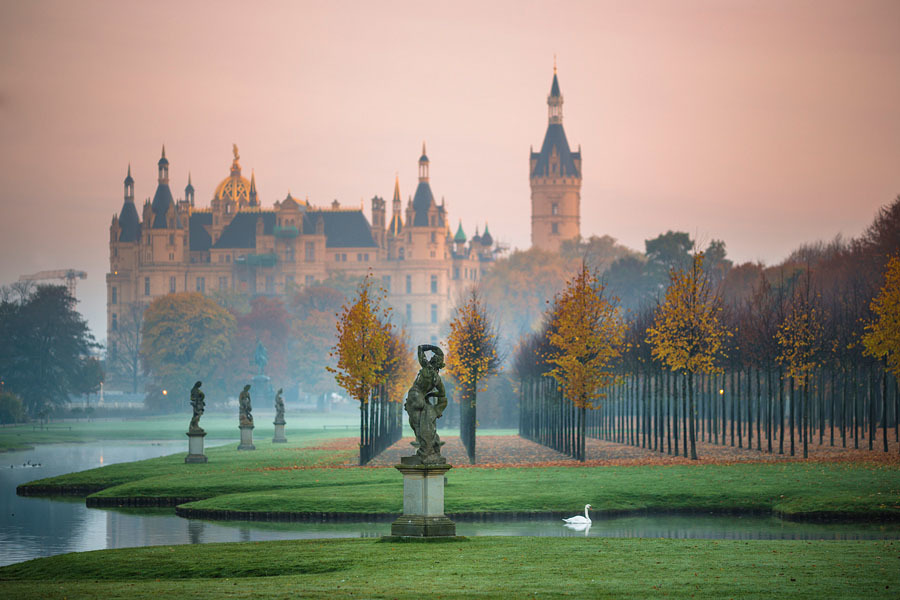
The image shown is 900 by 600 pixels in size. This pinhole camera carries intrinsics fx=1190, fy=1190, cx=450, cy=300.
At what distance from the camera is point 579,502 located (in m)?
35.9

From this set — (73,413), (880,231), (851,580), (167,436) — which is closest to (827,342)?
(880,231)

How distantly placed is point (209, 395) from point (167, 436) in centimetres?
6191

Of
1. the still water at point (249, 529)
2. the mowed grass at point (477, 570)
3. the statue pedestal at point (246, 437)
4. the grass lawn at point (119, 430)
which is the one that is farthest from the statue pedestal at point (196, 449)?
the mowed grass at point (477, 570)

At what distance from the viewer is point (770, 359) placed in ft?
184

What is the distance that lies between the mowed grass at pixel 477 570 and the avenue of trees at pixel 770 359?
2371 centimetres

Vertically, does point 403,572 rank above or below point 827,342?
below

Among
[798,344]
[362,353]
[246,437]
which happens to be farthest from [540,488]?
[246,437]

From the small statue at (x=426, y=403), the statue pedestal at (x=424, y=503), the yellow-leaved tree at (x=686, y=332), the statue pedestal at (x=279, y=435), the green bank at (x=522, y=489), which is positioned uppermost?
the yellow-leaved tree at (x=686, y=332)

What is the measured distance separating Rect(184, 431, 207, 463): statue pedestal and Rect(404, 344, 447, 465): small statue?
2815 centimetres

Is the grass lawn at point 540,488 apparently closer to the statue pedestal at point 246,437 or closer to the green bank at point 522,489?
the green bank at point 522,489

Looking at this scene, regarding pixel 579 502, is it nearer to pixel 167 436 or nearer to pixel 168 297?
pixel 167 436

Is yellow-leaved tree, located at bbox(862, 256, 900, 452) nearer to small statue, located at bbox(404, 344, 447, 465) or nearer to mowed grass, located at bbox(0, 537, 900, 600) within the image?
mowed grass, located at bbox(0, 537, 900, 600)

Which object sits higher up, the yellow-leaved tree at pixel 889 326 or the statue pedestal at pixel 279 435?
the yellow-leaved tree at pixel 889 326

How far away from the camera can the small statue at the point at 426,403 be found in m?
26.3
